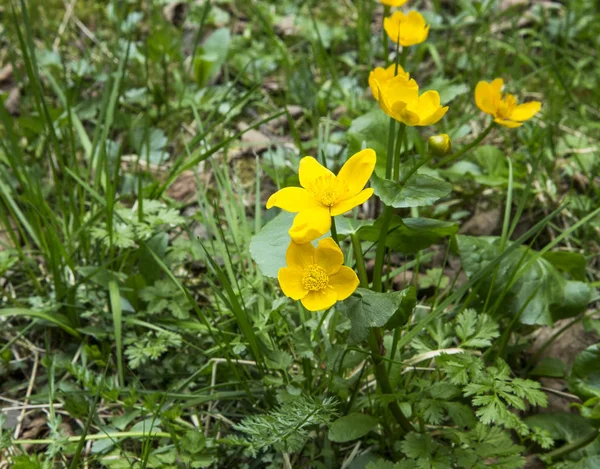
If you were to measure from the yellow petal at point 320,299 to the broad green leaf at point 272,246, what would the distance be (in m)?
0.15

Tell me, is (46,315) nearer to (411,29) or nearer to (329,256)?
(329,256)

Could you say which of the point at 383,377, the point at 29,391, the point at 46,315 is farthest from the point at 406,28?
the point at 29,391

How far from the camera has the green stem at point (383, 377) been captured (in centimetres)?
117

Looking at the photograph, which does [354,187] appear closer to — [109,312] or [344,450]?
[344,450]

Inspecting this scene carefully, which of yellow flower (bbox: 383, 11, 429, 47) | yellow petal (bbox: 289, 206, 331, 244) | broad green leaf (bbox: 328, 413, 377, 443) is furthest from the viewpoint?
yellow flower (bbox: 383, 11, 429, 47)

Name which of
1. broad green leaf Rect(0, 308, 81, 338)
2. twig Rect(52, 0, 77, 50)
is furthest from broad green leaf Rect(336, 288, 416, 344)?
twig Rect(52, 0, 77, 50)

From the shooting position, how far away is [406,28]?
146cm

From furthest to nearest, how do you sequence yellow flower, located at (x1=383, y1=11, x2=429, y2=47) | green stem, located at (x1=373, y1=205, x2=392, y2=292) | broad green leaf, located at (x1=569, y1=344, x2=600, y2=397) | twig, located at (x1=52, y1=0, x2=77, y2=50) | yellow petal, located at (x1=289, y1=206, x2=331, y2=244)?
twig, located at (x1=52, y1=0, x2=77, y2=50), yellow flower, located at (x1=383, y1=11, x2=429, y2=47), broad green leaf, located at (x1=569, y1=344, x2=600, y2=397), green stem, located at (x1=373, y1=205, x2=392, y2=292), yellow petal, located at (x1=289, y1=206, x2=331, y2=244)

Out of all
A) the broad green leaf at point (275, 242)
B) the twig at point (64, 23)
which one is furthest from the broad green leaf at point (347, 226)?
the twig at point (64, 23)

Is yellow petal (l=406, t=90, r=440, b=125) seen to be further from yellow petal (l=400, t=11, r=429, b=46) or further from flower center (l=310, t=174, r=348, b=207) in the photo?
yellow petal (l=400, t=11, r=429, b=46)

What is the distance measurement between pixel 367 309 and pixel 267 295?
534 mm

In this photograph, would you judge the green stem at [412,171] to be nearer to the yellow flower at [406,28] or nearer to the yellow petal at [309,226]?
the yellow petal at [309,226]

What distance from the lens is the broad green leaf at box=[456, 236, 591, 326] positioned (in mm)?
1481

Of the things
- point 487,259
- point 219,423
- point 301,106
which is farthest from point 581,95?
point 219,423
